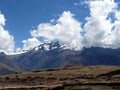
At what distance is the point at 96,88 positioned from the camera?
74312 mm

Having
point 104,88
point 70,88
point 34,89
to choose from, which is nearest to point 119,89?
point 104,88

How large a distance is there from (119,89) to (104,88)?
443cm

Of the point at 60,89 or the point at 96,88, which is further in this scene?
the point at 60,89

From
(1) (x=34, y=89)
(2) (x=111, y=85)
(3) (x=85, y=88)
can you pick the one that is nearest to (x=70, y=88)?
(3) (x=85, y=88)

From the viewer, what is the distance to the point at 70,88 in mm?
75312

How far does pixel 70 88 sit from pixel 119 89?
36.9ft

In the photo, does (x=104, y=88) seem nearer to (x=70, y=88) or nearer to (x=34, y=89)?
(x=70, y=88)

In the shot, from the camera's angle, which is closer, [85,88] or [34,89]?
[85,88]

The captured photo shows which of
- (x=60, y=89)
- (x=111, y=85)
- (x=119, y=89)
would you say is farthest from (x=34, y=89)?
(x=119, y=89)

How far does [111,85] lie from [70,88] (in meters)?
10.5

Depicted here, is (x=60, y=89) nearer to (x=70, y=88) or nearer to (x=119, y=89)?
(x=70, y=88)

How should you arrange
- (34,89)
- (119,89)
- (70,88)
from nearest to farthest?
(119,89) < (70,88) < (34,89)

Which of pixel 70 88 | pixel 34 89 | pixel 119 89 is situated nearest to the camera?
pixel 119 89

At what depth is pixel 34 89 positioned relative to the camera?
100062 mm
